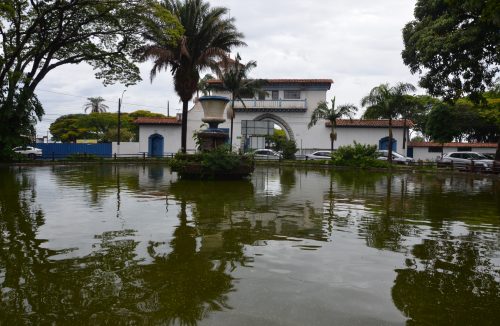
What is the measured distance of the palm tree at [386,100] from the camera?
103 ft

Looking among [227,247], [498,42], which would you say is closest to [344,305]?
[227,247]

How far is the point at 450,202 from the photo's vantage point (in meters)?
11.4

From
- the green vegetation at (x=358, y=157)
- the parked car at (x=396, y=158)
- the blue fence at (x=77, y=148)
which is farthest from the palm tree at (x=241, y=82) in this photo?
the blue fence at (x=77, y=148)

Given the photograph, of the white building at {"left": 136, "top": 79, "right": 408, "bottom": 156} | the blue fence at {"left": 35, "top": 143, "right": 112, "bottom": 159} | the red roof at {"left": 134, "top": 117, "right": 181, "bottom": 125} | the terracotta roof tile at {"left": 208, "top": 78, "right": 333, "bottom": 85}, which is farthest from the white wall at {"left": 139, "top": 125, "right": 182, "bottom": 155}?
the terracotta roof tile at {"left": 208, "top": 78, "right": 333, "bottom": 85}

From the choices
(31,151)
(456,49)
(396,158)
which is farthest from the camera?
(31,151)

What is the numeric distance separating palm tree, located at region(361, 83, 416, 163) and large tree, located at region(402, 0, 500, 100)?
13.5m

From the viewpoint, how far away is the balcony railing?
39.2 metres

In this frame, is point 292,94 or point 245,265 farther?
point 292,94

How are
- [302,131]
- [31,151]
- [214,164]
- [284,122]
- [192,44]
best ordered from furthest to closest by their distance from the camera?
[284,122]
[302,131]
[31,151]
[192,44]
[214,164]

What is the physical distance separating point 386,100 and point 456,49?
16806mm

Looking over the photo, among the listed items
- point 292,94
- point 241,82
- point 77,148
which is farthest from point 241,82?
point 77,148

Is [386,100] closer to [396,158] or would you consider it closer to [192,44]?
[396,158]

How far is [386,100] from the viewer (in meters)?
31.5

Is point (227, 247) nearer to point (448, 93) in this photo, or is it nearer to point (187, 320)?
point (187, 320)
